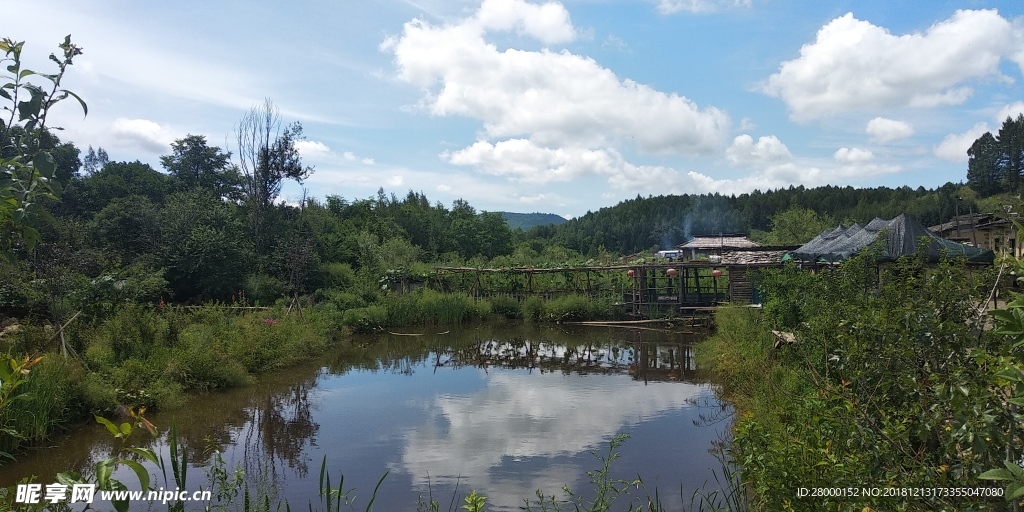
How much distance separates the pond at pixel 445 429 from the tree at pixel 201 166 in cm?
2096

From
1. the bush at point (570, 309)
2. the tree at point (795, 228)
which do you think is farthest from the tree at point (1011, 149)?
the bush at point (570, 309)

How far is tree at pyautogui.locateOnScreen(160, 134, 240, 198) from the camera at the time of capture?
1188 inches

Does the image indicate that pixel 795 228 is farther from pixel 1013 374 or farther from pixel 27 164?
pixel 27 164

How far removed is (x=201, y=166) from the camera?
103 ft

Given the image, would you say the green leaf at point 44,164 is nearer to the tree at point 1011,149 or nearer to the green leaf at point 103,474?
the green leaf at point 103,474

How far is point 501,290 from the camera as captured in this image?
70.9 feet

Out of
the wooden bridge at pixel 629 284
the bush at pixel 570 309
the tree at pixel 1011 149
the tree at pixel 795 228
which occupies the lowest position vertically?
the bush at pixel 570 309

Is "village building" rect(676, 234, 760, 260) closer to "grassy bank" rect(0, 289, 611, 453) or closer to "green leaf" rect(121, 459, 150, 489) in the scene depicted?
"grassy bank" rect(0, 289, 611, 453)

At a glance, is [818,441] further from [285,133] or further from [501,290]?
[285,133]

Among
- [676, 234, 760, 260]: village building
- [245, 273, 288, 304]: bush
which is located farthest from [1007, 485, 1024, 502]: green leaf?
[676, 234, 760, 260]: village building

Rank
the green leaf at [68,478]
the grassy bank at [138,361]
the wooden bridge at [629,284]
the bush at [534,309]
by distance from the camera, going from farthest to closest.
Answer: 1. the bush at [534,309]
2. the wooden bridge at [629,284]
3. the grassy bank at [138,361]
4. the green leaf at [68,478]

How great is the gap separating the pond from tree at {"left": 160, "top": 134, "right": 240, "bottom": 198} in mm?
20956

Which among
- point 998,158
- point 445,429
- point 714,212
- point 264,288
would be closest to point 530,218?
point 714,212

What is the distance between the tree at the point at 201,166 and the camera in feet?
99.0
